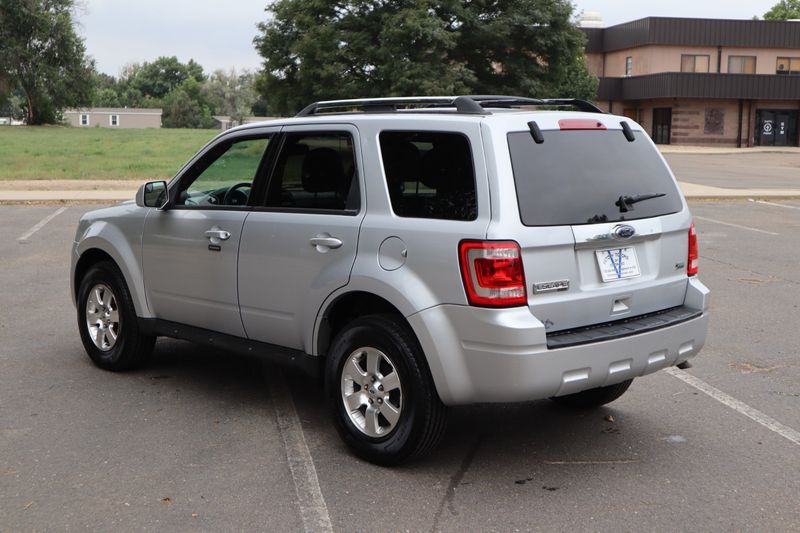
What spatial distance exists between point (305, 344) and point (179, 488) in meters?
1.13

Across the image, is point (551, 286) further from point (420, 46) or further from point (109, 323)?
point (420, 46)

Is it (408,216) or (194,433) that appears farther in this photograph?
(194,433)

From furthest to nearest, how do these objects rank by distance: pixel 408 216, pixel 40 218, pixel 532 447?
pixel 40 218 → pixel 532 447 → pixel 408 216

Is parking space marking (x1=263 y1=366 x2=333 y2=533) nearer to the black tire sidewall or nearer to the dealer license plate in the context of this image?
the black tire sidewall

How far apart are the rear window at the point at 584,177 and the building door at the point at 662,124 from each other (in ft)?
196

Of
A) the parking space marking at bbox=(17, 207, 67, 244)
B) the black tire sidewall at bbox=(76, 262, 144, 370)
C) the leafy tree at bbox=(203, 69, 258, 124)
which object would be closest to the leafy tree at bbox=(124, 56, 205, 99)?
the leafy tree at bbox=(203, 69, 258, 124)

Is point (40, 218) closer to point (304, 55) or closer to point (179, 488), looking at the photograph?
point (179, 488)

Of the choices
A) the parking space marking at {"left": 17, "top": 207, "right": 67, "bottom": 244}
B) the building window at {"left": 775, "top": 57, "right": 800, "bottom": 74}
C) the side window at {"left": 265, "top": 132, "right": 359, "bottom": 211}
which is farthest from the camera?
the building window at {"left": 775, "top": 57, "right": 800, "bottom": 74}

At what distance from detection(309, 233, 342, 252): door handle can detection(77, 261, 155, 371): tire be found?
1948mm

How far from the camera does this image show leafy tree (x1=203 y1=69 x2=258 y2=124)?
491 ft

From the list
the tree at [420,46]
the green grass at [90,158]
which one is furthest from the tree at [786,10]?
the green grass at [90,158]

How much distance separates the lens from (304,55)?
152ft

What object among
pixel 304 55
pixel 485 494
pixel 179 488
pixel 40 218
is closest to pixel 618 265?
pixel 485 494

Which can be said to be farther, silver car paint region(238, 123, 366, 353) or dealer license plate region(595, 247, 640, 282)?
silver car paint region(238, 123, 366, 353)
